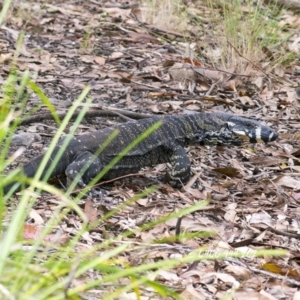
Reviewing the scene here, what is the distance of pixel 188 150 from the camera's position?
754cm

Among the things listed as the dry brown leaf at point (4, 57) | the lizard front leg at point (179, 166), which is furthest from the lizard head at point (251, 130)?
the dry brown leaf at point (4, 57)

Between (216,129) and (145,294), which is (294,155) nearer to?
(216,129)

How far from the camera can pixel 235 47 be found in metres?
9.23

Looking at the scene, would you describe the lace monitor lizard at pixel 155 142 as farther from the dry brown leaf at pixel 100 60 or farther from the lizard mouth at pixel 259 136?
the dry brown leaf at pixel 100 60

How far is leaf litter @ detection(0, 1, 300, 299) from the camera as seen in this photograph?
13.9 ft

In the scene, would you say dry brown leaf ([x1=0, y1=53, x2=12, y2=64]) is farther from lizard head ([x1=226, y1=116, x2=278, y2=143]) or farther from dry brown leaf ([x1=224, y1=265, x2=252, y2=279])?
dry brown leaf ([x1=224, y1=265, x2=252, y2=279])

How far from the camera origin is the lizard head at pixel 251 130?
7.31 m

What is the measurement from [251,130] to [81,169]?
6.78 feet

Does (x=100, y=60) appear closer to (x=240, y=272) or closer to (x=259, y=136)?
(x=259, y=136)

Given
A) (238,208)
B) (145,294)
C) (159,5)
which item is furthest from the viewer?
(159,5)

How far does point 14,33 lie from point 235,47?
2.92 metres

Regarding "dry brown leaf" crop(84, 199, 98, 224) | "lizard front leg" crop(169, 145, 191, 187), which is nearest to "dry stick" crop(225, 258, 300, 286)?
"dry brown leaf" crop(84, 199, 98, 224)

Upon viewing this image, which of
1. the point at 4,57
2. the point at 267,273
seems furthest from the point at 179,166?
the point at 4,57

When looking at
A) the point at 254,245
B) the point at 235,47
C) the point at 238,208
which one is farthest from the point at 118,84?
the point at 254,245
